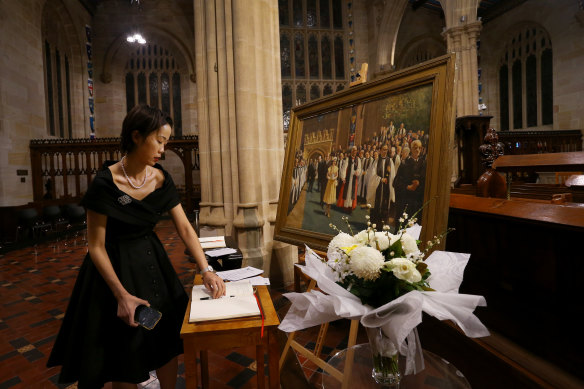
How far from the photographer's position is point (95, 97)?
537 inches

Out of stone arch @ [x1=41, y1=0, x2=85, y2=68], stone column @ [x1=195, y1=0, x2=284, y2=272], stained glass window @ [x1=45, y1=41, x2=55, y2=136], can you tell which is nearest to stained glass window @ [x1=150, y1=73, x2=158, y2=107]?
stone arch @ [x1=41, y1=0, x2=85, y2=68]

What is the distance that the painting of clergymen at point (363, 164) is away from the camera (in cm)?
186

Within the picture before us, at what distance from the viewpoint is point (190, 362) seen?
51.0 inches

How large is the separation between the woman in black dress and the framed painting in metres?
0.97

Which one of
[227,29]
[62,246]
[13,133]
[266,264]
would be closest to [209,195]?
[266,264]

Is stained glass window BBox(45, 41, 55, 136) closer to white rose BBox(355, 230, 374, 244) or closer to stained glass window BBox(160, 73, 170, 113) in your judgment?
stained glass window BBox(160, 73, 170, 113)

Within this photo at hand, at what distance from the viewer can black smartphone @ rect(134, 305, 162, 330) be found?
4.49 ft

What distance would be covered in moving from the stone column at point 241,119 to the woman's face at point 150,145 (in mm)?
2413

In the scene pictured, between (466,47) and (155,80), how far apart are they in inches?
488

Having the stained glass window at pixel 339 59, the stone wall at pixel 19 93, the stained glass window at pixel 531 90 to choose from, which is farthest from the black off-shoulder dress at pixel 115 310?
the stained glass window at pixel 531 90

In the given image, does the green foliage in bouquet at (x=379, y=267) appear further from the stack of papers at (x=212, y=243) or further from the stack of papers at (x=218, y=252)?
the stack of papers at (x=212, y=243)

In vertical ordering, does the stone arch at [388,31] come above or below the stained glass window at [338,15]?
below

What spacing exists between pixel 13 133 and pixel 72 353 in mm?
9832

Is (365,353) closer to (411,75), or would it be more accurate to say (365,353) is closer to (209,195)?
(411,75)
